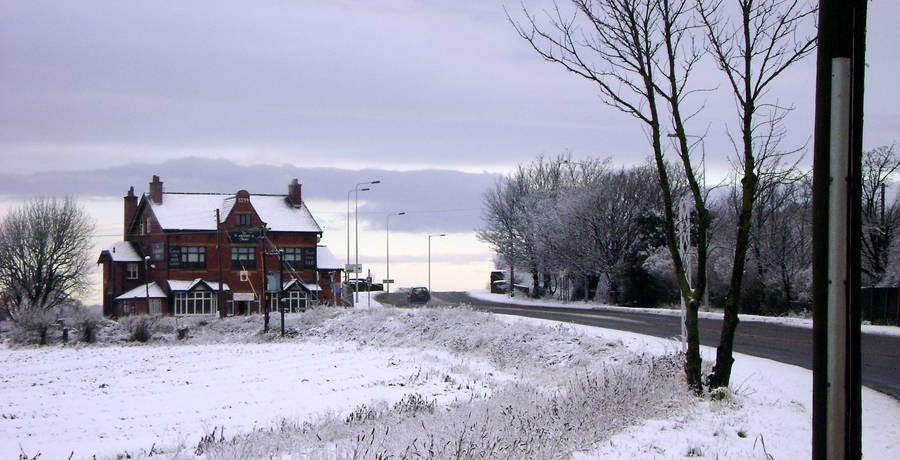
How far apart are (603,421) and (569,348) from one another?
15.0 metres

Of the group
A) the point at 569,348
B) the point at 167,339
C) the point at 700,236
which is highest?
the point at 700,236

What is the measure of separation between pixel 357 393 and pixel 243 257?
53.0m

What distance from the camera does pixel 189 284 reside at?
225ft

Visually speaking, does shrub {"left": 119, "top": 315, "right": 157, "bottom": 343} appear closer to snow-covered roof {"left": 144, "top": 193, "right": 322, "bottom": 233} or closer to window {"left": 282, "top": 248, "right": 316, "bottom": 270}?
snow-covered roof {"left": 144, "top": 193, "right": 322, "bottom": 233}

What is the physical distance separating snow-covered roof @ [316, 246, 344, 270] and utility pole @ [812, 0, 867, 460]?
237 ft

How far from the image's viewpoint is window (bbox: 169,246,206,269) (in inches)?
2719

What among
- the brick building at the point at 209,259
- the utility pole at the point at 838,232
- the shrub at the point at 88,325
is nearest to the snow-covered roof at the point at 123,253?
the brick building at the point at 209,259

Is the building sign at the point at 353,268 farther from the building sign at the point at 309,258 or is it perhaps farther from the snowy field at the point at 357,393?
the building sign at the point at 309,258

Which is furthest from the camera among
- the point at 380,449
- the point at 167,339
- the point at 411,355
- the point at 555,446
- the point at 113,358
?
the point at 167,339

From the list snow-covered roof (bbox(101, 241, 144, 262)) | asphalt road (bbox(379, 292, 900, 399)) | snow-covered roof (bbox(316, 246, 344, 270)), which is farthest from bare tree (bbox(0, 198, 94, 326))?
asphalt road (bbox(379, 292, 900, 399))

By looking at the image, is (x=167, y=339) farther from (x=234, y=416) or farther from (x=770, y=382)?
(x=770, y=382)

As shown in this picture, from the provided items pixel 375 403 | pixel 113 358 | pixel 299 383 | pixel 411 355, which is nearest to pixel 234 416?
pixel 375 403

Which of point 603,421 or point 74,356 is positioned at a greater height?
point 603,421

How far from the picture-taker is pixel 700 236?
39.3ft
